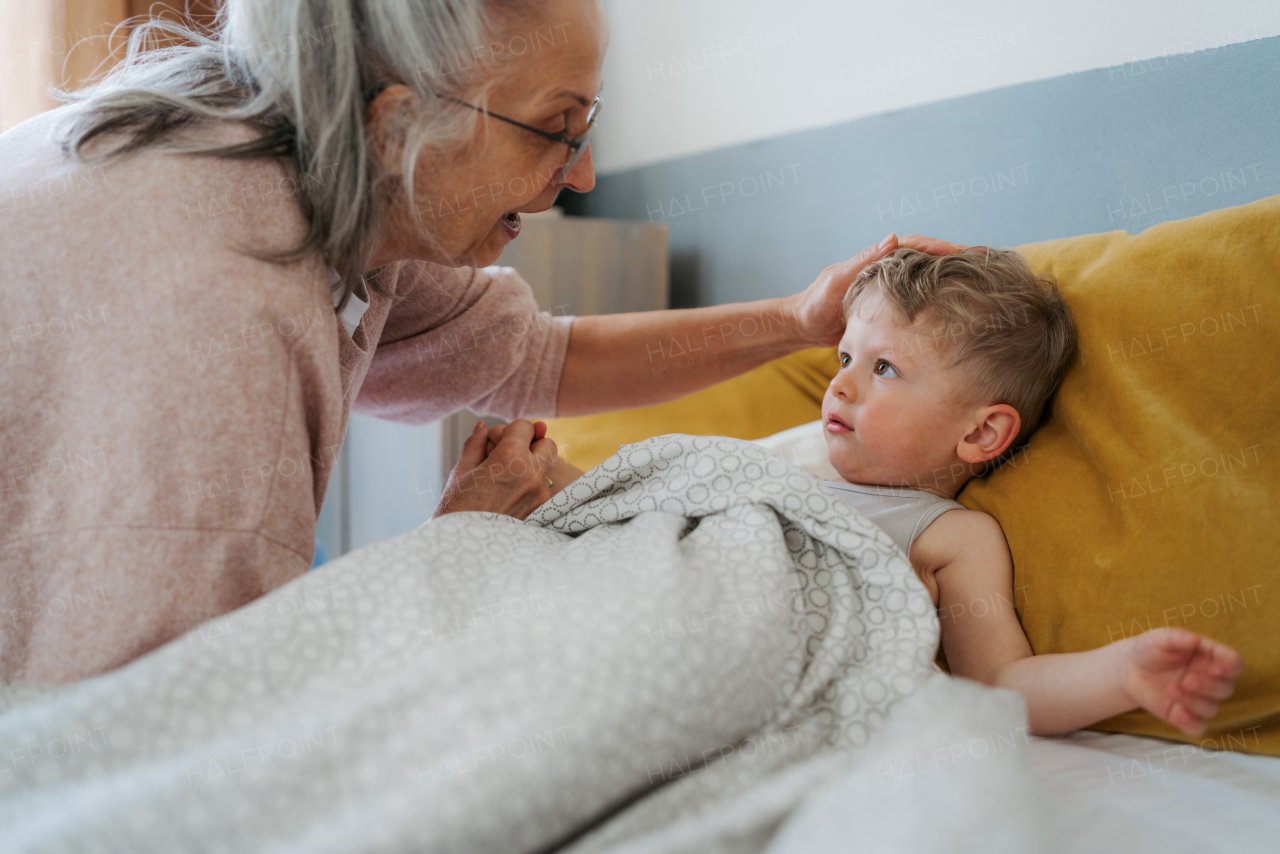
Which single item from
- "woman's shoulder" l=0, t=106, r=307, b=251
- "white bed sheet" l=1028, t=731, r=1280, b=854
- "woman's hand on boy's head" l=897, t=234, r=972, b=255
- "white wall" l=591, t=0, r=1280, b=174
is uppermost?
"white wall" l=591, t=0, r=1280, b=174

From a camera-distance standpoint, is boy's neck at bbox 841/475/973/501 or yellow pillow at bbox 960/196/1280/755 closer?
yellow pillow at bbox 960/196/1280/755

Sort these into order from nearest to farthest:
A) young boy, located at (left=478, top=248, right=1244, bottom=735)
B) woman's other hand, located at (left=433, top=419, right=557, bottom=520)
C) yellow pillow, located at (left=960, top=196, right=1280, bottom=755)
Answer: yellow pillow, located at (left=960, top=196, right=1280, bottom=755), young boy, located at (left=478, top=248, right=1244, bottom=735), woman's other hand, located at (left=433, top=419, right=557, bottom=520)

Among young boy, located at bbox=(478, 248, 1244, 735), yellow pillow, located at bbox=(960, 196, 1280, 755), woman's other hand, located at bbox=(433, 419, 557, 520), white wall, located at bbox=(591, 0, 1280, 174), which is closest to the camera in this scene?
yellow pillow, located at bbox=(960, 196, 1280, 755)

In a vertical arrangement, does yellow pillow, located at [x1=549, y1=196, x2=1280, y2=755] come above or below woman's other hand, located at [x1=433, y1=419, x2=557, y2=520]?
above

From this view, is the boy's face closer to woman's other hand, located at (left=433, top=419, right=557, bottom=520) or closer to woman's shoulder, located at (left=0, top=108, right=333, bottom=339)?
woman's other hand, located at (left=433, top=419, right=557, bottom=520)

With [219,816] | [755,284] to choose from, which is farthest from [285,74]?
[755,284]

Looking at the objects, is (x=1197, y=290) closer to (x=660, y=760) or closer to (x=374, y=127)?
(x=660, y=760)

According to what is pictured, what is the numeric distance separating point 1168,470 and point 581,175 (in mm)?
671

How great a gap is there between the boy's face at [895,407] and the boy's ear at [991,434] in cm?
1

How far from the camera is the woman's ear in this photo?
0.79 metres

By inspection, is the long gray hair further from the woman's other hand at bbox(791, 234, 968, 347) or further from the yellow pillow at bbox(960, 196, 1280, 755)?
the yellow pillow at bbox(960, 196, 1280, 755)

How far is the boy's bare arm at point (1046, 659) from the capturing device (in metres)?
0.62

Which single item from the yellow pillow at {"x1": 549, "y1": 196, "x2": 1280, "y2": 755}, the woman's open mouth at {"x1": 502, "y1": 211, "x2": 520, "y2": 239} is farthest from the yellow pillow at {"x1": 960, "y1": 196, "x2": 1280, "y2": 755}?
the woman's open mouth at {"x1": 502, "y1": 211, "x2": 520, "y2": 239}

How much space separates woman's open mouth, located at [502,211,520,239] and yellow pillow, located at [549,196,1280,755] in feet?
2.03
